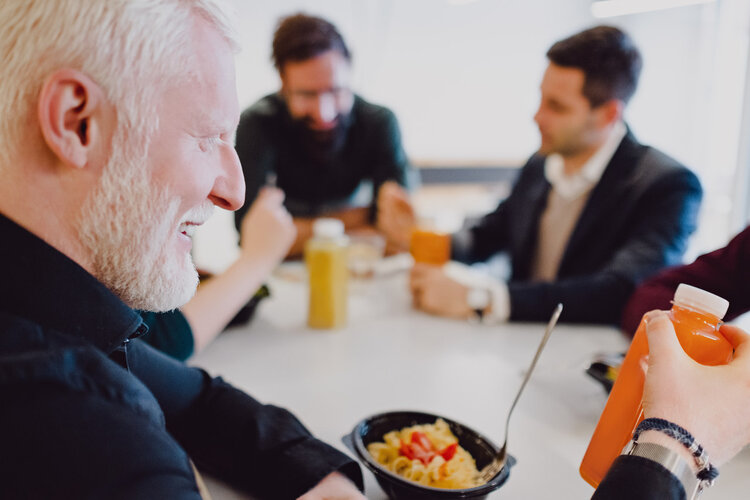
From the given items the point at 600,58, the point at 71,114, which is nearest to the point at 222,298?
the point at 71,114

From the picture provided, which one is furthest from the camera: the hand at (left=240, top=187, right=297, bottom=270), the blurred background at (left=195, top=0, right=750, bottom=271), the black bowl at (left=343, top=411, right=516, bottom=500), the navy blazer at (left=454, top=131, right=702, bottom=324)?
the blurred background at (left=195, top=0, right=750, bottom=271)

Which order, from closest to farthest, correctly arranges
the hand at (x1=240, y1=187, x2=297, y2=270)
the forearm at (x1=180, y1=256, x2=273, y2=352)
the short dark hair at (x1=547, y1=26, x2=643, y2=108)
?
the forearm at (x1=180, y1=256, x2=273, y2=352)
the hand at (x1=240, y1=187, x2=297, y2=270)
the short dark hair at (x1=547, y1=26, x2=643, y2=108)

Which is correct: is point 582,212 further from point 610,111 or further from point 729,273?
point 729,273

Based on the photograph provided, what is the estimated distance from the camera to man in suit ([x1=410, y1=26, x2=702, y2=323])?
1.42 m

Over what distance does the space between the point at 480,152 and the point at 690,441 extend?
493cm

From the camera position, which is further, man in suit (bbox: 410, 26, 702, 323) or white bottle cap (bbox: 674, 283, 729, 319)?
man in suit (bbox: 410, 26, 702, 323)

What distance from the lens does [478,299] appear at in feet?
4.61

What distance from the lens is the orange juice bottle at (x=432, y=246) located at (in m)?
1.55

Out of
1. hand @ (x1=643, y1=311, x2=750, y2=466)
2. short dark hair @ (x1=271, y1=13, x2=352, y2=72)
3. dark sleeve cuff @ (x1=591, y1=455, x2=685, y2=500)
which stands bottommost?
dark sleeve cuff @ (x1=591, y1=455, x2=685, y2=500)

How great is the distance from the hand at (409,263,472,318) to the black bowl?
0.61 m

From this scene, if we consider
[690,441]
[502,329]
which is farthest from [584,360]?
[690,441]

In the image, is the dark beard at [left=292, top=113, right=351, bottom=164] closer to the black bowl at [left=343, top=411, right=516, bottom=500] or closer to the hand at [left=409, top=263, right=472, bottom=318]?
the hand at [left=409, top=263, right=472, bottom=318]

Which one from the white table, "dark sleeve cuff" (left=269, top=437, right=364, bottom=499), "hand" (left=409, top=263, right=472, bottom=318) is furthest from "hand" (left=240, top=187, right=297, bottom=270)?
"dark sleeve cuff" (left=269, top=437, right=364, bottom=499)

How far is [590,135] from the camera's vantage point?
70.9 inches
